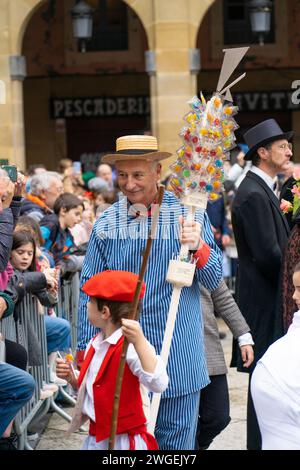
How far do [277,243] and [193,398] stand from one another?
5.49 feet

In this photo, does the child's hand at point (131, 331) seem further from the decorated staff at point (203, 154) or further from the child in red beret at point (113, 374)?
the decorated staff at point (203, 154)

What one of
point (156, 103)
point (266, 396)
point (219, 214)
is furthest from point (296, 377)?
point (156, 103)

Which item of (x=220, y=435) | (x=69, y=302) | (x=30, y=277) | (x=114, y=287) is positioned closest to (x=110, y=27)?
(x=69, y=302)

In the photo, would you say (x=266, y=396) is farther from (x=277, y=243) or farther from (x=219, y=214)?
(x=219, y=214)

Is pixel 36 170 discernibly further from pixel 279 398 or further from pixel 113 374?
pixel 279 398

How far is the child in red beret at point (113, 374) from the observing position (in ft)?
14.1

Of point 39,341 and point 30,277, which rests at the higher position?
point 30,277

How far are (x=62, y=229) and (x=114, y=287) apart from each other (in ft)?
16.5

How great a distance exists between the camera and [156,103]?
19703 mm

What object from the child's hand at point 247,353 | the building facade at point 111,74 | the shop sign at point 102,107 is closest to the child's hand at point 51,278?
the child's hand at point 247,353

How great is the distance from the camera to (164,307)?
4.90 metres

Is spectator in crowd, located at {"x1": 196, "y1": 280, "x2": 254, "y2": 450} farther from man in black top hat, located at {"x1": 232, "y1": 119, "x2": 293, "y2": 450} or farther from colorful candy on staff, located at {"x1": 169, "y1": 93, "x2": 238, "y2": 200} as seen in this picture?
colorful candy on staff, located at {"x1": 169, "y1": 93, "x2": 238, "y2": 200}

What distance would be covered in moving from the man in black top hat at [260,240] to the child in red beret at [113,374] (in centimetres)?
202

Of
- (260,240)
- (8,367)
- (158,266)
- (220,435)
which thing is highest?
(158,266)
